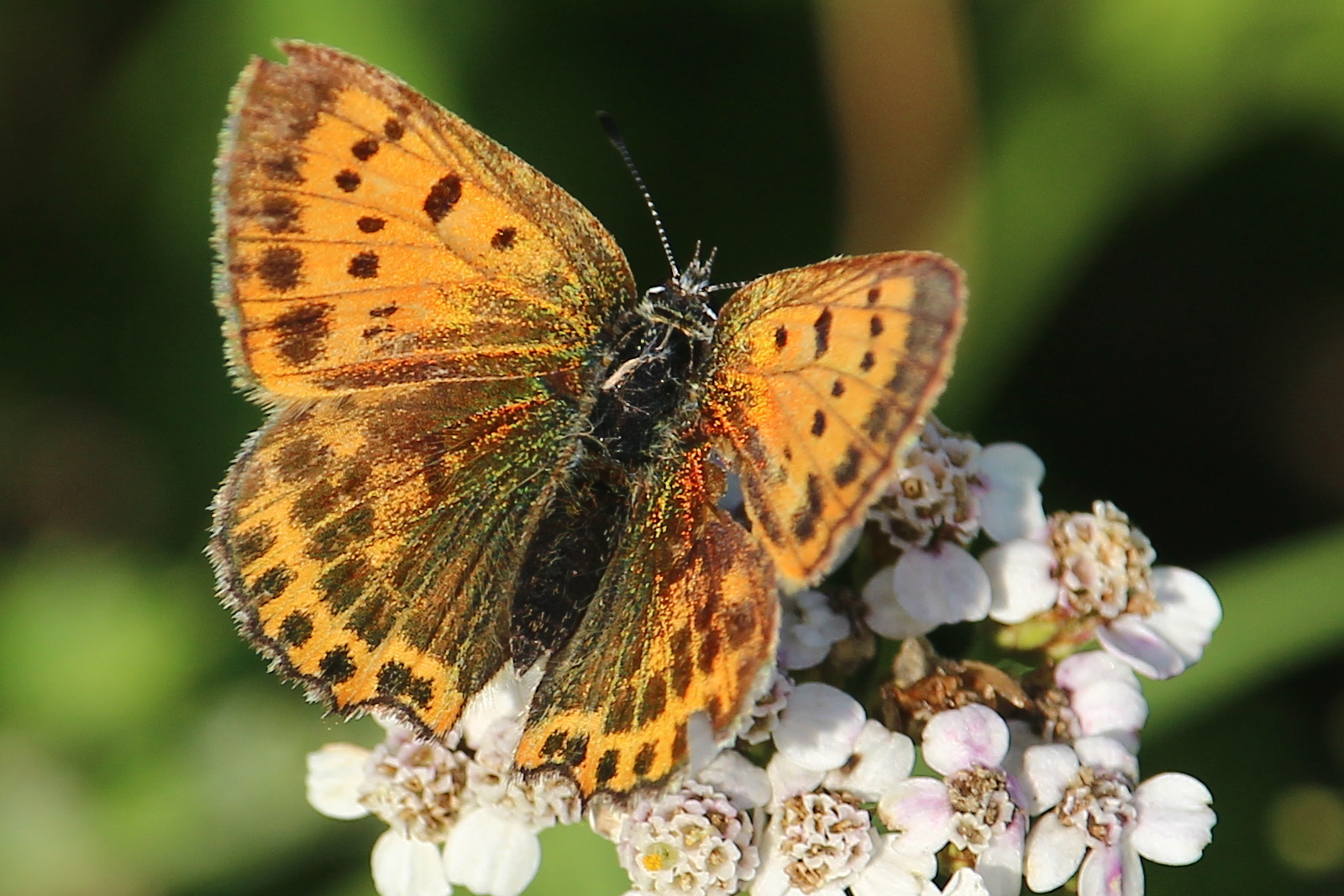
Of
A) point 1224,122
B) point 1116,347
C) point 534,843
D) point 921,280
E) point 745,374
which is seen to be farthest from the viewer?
point 1116,347

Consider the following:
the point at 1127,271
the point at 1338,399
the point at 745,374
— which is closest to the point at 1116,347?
the point at 1127,271

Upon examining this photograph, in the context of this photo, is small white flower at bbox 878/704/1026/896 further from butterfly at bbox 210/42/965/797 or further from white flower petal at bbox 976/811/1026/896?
butterfly at bbox 210/42/965/797

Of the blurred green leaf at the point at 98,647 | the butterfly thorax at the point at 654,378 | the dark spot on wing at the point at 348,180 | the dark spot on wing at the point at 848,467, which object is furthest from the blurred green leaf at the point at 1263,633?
the blurred green leaf at the point at 98,647

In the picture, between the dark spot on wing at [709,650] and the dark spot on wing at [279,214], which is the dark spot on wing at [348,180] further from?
the dark spot on wing at [709,650]

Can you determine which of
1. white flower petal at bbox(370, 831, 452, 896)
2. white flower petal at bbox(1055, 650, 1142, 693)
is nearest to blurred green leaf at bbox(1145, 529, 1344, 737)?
white flower petal at bbox(1055, 650, 1142, 693)

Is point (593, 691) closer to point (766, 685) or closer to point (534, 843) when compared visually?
point (766, 685)

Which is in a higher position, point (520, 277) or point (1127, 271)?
point (520, 277)
